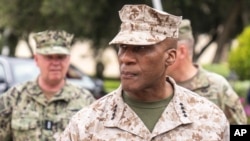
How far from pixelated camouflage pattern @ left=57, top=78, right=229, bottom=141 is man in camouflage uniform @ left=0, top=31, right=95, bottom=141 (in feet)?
7.64

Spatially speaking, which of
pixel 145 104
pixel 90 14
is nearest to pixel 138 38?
pixel 145 104

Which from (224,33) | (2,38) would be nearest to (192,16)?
(224,33)

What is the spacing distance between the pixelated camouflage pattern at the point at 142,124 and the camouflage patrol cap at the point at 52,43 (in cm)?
268

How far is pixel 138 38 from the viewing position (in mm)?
3666

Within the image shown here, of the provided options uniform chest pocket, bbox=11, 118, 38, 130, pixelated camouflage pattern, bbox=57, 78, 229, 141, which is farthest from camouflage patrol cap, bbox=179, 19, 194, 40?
pixelated camouflage pattern, bbox=57, 78, 229, 141

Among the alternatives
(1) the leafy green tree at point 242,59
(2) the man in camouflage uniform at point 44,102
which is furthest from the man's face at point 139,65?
(1) the leafy green tree at point 242,59

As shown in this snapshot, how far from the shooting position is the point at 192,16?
95.2ft

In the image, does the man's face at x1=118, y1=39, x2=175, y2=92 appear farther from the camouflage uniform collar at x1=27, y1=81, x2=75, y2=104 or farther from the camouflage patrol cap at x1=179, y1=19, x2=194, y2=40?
the camouflage patrol cap at x1=179, y1=19, x2=194, y2=40

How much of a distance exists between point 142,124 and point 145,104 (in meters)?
0.09

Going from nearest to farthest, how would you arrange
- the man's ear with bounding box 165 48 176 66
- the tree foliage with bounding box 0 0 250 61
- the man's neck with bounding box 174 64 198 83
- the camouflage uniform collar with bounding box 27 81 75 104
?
the man's ear with bounding box 165 48 176 66
the camouflage uniform collar with bounding box 27 81 75 104
the man's neck with bounding box 174 64 198 83
the tree foliage with bounding box 0 0 250 61

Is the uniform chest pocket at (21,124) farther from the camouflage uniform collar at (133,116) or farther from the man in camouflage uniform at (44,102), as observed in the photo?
the camouflage uniform collar at (133,116)

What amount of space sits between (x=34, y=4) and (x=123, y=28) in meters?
23.8

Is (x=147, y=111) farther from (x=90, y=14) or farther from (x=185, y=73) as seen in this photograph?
(x=90, y=14)

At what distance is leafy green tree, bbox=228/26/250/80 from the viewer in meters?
22.0
